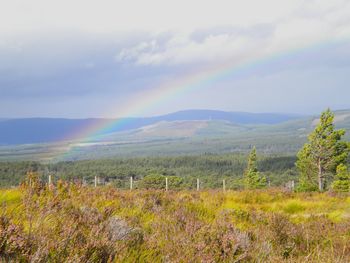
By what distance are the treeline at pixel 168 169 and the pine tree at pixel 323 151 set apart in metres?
48.4

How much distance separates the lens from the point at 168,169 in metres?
139

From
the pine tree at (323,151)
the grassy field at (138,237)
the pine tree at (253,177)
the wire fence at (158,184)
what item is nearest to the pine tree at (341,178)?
the pine tree at (323,151)

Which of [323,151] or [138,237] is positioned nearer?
[138,237]

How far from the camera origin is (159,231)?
14.8 feet

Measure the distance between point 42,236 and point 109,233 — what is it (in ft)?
2.91

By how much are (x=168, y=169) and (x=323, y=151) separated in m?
105

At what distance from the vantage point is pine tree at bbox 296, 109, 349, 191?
3409 cm

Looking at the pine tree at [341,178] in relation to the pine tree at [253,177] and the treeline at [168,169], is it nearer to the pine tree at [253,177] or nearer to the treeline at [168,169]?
the pine tree at [253,177]

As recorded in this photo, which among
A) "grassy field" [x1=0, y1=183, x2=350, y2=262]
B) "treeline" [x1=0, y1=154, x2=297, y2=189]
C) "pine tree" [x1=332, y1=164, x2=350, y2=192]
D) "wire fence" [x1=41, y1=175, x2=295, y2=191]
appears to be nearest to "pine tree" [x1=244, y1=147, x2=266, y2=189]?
"wire fence" [x1=41, y1=175, x2=295, y2=191]

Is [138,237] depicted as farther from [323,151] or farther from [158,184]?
[158,184]

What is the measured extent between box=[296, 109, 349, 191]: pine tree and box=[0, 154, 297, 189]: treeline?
48.4 metres

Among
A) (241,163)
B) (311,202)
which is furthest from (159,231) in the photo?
(241,163)

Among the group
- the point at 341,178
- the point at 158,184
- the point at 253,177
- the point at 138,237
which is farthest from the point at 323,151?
the point at 138,237

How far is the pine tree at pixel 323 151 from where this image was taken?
112ft
